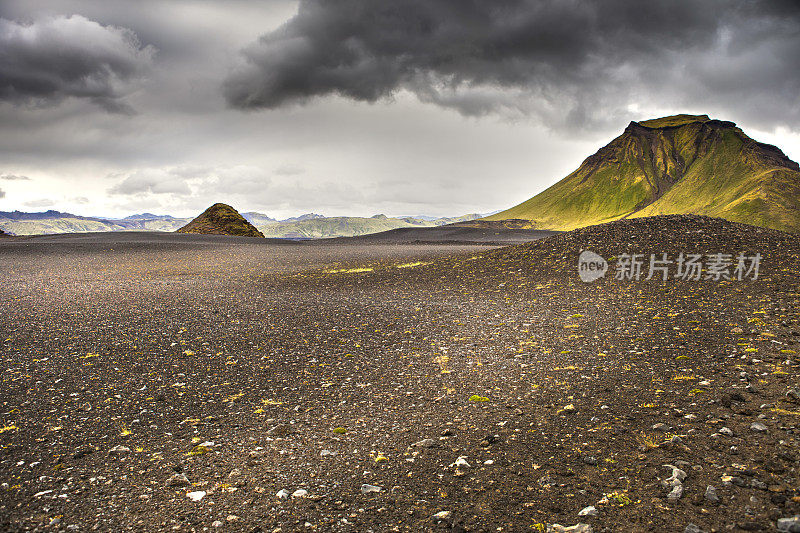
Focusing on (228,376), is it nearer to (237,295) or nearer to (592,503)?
(592,503)

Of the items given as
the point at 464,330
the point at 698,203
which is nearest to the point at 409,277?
Answer: the point at 464,330

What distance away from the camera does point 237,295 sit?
17578 mm
